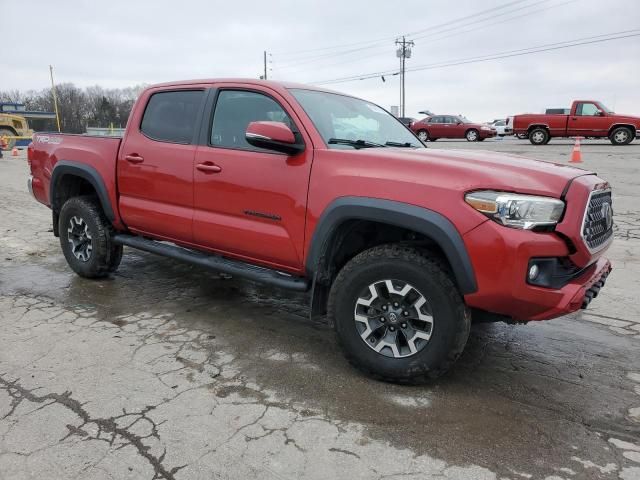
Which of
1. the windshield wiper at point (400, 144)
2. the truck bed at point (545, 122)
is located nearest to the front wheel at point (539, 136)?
the truck bed at point (545, 122)

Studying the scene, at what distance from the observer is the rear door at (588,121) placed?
66.1 feet

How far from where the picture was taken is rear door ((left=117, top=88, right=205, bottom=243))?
4.09 metres

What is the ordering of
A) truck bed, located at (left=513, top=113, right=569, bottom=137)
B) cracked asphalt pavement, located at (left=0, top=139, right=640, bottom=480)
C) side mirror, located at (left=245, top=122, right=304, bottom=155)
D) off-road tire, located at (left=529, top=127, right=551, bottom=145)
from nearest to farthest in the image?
cracked asphalt pavement, located at (left=0, top=139, right=640, bottom=480), side mirror, located at (left=245, top=122, right=304, bottom=155), truck bed, located at (left=513, top=113, right=569, bottom=137), off-road tire, located at (left=529, top=127, right=551, bottom=145)

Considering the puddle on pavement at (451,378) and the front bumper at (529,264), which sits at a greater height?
the front bumper at (529,264)

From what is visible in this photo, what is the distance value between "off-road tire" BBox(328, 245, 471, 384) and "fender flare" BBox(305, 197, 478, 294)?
129 millimetres

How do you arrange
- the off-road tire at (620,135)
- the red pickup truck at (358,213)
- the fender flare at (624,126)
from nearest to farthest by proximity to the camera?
the red pickup truck at (358,213) → the fender flare at (624,126) → the off-road tire at (620,135)

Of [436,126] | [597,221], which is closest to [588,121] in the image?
[436,126]

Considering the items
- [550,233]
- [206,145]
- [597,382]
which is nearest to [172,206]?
[206,145]

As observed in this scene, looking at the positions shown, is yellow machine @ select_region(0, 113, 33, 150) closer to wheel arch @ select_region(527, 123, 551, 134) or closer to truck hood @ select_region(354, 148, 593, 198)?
wheel arch @ select_region(527, 123, 551, 134)

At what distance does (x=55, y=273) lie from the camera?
5.43m

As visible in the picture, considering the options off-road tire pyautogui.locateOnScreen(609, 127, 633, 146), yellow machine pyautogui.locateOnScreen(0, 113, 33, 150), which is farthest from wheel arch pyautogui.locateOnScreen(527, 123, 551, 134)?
yellow machine pyautogui.locateOnScreen(0, 113, 33, 150)

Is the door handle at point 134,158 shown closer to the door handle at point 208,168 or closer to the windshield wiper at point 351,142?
the door handle at point 208,168

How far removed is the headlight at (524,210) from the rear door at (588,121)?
20566 millimetres

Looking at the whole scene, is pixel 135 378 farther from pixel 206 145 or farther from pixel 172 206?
pixel 206 145
